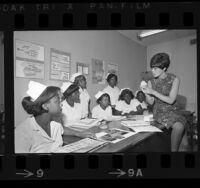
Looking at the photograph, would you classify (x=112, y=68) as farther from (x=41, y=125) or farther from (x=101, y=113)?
(x=41, y=125)

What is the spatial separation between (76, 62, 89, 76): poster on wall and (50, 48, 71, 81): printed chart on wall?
46 millimetres

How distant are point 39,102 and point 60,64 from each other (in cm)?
22

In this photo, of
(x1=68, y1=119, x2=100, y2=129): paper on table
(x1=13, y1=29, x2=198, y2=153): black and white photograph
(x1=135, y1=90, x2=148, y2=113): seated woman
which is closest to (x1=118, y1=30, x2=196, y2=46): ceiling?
(x1=13, y1=29, x2=198, y2=153): black and white photograph

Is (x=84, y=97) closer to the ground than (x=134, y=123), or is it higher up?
higher up

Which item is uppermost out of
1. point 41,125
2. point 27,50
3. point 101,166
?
point 27,50

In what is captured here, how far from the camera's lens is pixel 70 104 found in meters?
1.21

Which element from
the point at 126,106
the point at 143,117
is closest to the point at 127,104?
the point at 126,106

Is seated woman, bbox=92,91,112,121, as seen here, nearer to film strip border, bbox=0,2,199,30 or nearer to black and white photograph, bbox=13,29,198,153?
black and white photograph, bbox=13,29,198,153

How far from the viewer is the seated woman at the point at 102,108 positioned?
4.00 ft

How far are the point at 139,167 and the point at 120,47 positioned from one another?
63 cm

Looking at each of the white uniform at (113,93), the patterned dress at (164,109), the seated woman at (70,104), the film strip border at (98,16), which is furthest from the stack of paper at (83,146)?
the film strip border at (98,16)

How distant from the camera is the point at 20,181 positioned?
1210 millimetres

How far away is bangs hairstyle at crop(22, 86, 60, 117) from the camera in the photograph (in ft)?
3.88

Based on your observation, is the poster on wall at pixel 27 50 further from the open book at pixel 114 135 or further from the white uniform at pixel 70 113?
the open book at pixel 114 135
